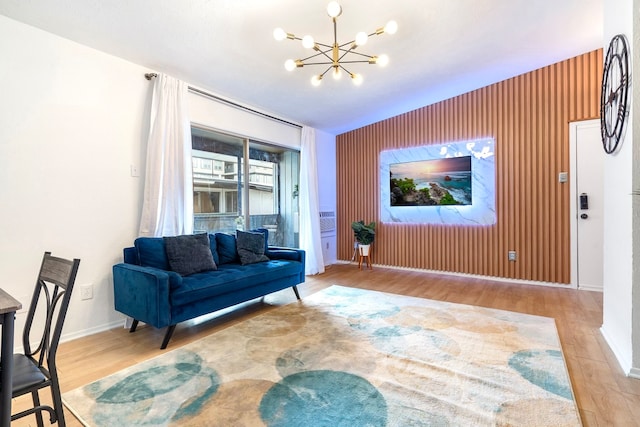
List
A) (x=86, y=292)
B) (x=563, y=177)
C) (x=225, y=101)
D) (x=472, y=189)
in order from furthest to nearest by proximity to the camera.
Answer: (x=472, y=189)
(x=563, y=177)
(x=225, y=101)
(x=86, y=292)

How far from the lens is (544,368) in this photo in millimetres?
2062

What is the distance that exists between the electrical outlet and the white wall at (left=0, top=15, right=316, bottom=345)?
1.5 inches

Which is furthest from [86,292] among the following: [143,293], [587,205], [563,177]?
[587,205]

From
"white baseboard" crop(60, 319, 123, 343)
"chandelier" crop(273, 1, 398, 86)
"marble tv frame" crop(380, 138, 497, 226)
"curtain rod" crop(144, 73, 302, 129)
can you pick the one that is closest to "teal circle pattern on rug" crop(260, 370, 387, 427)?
"white baseboard" crop(60, 319, 123, 343)

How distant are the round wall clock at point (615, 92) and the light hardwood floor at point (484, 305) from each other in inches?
64.6

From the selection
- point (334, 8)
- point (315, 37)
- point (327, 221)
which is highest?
point (315, 37)

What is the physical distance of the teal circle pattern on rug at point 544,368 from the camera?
1.85 m

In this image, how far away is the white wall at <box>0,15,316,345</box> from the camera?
2.38 meters

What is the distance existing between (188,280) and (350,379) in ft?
5.35

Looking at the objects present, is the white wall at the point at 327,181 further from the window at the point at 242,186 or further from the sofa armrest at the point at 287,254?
the sofa armrest at the point at 287,254

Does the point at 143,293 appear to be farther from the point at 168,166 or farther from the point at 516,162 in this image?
the point at 516,162

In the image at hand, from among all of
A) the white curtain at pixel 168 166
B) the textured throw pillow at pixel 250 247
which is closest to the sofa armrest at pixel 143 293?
the white curtain at pixel 168 166

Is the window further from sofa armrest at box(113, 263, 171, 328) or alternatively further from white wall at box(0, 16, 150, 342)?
sofa armrest at box(113, 263, 171, 328)

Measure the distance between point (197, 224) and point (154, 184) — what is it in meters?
0.84
